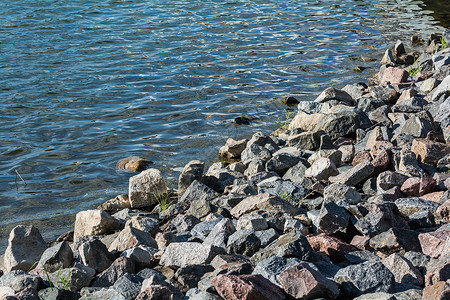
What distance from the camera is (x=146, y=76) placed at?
9289 millimetres

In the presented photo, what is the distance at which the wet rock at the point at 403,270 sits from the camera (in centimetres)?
273

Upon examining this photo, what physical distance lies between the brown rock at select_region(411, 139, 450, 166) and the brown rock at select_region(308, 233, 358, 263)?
1567 mm

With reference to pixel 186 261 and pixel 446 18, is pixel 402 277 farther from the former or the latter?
pixel 446 18

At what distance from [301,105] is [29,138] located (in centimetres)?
356

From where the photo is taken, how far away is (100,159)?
6.57 m

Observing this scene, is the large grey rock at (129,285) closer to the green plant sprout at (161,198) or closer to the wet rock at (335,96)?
the green plant sprout at (161,198)

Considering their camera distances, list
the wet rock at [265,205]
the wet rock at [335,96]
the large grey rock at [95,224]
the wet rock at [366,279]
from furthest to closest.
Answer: the wet rock at [335,96]
the large grey rock at [95,224]
the wet rock at [265,205]
the wet rock at [366,279]

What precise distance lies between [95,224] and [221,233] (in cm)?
133

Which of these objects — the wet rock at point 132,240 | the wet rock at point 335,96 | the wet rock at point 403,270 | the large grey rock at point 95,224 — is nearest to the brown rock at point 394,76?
the wet rock at point 335,96

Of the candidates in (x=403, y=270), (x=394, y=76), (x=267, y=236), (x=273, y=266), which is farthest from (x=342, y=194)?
(x=394, y=76)

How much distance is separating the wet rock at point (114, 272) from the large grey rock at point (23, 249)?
898mm

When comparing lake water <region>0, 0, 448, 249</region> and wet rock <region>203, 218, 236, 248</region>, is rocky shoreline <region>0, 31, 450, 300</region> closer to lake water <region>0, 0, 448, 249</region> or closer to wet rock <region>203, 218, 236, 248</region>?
wet rock <region>203, 218, 236, 248</region>

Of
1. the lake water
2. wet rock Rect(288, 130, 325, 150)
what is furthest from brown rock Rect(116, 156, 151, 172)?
wet rock Rect(288, 130, 325, 150)

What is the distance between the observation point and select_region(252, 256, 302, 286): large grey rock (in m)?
2.74
